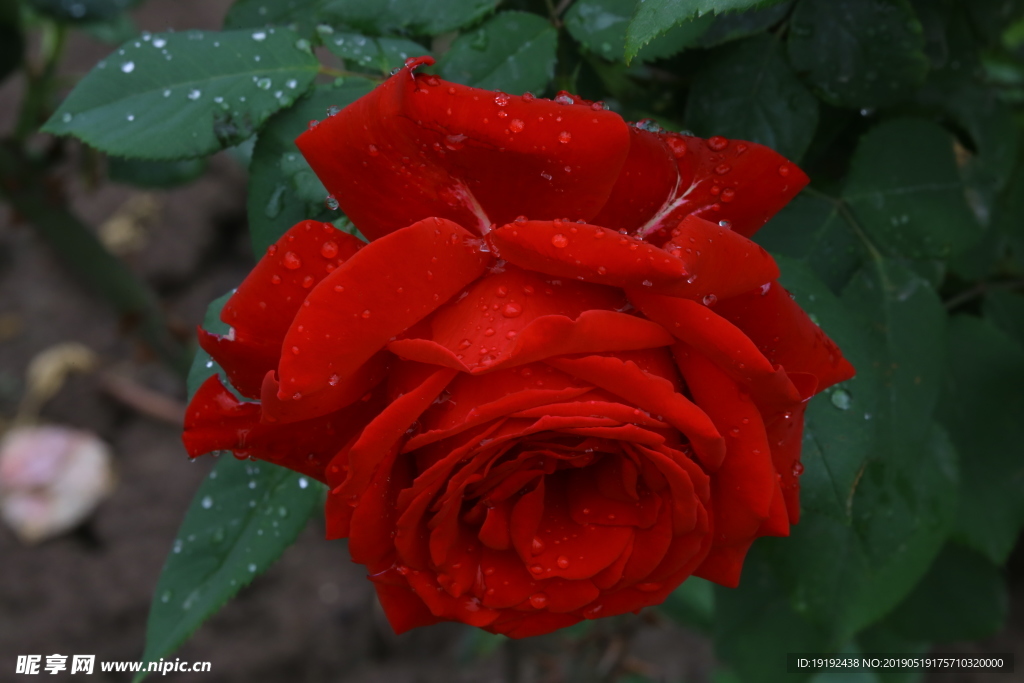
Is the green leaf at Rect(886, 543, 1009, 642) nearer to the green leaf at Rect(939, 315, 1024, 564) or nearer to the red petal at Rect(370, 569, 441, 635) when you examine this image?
the green leaf at Rect(939, 315, 1024, 564)

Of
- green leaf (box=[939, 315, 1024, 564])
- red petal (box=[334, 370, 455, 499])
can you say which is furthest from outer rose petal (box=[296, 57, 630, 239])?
green leaf (box=[939, 315, 1024, 564])

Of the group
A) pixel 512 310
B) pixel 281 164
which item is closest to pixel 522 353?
pixel 512 310

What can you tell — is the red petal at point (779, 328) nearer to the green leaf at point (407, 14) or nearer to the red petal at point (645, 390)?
the red petal at point (645, 390)

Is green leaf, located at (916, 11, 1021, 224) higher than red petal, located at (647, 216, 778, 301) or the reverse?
the reverse

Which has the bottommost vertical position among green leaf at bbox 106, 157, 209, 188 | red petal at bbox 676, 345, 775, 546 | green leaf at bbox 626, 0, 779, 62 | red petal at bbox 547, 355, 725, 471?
green leaf at bbox 106, 157, 209, 188

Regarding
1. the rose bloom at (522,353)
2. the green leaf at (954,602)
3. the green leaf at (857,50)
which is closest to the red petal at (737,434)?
the rose bloom at (522,353)

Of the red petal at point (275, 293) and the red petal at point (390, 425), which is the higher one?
the red petal at point (275, 293)

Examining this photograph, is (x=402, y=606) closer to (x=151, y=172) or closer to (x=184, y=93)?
(x=184, y=93)

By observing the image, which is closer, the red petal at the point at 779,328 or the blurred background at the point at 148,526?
the red petal at the point at 779,328
